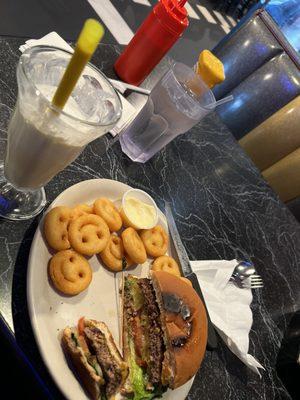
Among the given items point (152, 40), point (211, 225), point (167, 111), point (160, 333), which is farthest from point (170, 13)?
point (160, 333)

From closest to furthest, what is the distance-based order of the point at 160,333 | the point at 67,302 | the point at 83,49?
the point at 83,49
the point at 67,302
the point at 160,333

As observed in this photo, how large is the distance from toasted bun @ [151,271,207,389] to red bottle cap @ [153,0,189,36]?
0.80 meters

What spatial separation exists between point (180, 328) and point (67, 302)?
0.30 meters

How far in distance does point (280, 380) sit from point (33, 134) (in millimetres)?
1010

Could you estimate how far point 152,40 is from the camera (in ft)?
4.29

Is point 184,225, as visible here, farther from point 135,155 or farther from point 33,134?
point 33,134

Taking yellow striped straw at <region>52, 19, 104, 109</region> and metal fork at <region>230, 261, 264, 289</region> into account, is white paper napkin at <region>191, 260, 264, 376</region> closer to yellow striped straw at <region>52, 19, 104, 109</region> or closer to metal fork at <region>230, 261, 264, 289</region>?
metal fork at <region>230, 261, 264, 289</region>

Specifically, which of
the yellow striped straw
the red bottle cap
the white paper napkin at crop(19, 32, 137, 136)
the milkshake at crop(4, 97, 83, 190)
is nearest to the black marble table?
the white paper napkin at crop(19, 32, 137, 136)

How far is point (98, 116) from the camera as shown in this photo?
30.2 inches

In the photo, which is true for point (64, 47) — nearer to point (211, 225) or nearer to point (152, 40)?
point (152, 40)

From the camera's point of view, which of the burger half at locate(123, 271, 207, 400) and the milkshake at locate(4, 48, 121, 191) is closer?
the milkshake at locate(4, 48, 121, 191)

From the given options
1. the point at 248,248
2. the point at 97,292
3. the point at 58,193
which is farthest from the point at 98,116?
the point at 248,248

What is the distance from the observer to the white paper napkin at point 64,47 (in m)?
1.19

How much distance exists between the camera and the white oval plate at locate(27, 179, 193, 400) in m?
0.74
